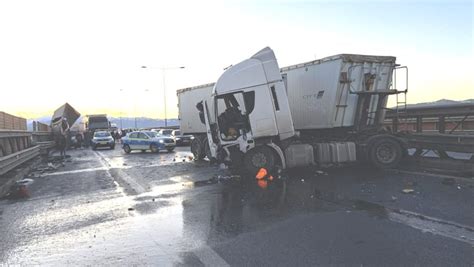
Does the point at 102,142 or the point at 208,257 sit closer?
the point at 208,257

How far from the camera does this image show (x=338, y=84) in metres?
12.0

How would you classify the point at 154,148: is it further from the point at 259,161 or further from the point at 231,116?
the point at 259,161

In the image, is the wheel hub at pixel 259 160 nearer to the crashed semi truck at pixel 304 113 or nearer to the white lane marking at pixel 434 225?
the crashed semi truck at pixel 304 113

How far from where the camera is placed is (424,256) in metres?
4.47

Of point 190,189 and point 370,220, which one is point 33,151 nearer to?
point 190,189

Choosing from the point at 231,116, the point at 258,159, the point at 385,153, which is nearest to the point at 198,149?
the point at 231,116

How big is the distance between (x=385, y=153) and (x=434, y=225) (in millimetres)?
6625

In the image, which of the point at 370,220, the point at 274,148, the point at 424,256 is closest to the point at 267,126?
the point at 274,148

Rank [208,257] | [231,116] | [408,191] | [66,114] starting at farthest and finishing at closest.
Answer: [66,114] → [231,116] → [408,191] → [208,257]

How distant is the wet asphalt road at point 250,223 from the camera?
4719mm

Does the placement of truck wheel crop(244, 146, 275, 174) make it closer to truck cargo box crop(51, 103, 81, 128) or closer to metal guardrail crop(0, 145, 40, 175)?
metal guardrail crop(0, 145, 40, 175)

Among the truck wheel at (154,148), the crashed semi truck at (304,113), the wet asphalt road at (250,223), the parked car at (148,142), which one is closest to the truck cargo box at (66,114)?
the parked car at (148,142)

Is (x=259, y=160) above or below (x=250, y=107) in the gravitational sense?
below

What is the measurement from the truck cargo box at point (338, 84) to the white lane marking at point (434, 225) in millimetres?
6127
